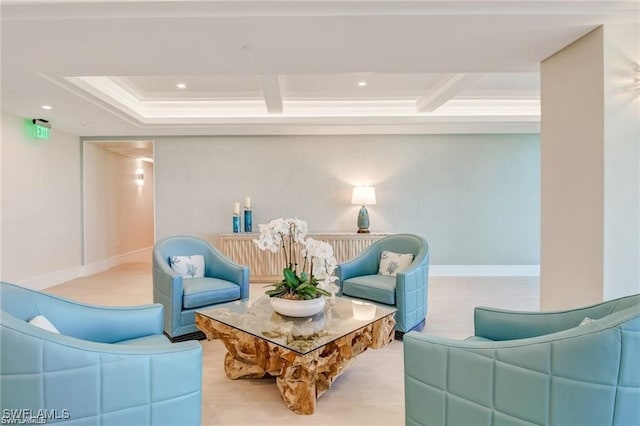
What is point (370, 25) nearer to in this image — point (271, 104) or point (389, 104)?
point (271, 104)

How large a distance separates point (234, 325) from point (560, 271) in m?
2.51

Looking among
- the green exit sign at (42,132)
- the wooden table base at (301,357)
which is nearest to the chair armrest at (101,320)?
the wooden table base at (301,357)

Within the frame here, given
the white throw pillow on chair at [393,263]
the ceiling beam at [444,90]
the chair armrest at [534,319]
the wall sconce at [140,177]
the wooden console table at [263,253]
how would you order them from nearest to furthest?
the chair armrest at [534,319], the white throw pillow on chair at [393,263], the ceiling beam at [444,90], the wooden console table at [263,253], the wall sconce at [140,177]

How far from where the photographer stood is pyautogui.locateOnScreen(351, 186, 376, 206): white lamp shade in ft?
18.1

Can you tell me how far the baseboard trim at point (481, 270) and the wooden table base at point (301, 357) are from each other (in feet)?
12.6

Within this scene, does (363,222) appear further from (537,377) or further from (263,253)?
(537,377)

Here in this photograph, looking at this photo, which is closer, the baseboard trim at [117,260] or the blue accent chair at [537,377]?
the blue accent chair at [537,377]

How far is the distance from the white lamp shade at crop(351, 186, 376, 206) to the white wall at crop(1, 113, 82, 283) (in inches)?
187

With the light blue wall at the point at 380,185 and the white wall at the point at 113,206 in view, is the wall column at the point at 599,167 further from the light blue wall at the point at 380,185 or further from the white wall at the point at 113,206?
the white wall at the point at 113,206

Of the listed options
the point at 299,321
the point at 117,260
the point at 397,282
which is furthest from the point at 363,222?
the point at 117,260

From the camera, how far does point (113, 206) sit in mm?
6773

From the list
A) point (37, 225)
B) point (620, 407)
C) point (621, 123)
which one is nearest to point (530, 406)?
point (620, 407)

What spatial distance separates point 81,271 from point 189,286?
399cm

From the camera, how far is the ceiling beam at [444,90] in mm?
3637
